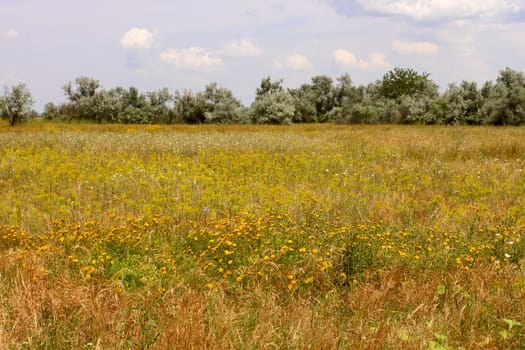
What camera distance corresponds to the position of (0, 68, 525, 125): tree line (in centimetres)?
3534

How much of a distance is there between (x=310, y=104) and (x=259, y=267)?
49.5 metres

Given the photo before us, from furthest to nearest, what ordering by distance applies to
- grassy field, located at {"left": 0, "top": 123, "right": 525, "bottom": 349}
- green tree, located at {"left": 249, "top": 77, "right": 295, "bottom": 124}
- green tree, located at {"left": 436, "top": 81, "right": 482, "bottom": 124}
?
green tree, located at {"left": 249, "top": 77, "right": 295, "bottom": 124}, green tree, located at {"left": 436, "top": 81, "right": 482, "bottom": 124}, grassy field, located at {"left": 0, "top": 123, "right": 525, "bottom": 349}

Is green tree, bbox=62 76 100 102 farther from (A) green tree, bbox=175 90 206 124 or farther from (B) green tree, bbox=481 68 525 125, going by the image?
(B) green tree, bbox=481 68 525 125

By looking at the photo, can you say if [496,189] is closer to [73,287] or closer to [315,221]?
[315,221]

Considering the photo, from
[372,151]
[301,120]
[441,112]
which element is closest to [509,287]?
[372,151]

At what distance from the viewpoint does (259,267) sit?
16.0 feet

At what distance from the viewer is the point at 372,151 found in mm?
14680

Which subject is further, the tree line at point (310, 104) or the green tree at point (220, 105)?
the green tree at point (220, 105)

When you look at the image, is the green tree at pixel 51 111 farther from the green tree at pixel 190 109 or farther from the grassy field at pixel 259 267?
the grassy field at pixel 259 267

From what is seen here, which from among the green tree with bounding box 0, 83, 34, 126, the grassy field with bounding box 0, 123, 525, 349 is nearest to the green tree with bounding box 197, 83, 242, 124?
the green tree with bounding box 0, 83, 34, 126

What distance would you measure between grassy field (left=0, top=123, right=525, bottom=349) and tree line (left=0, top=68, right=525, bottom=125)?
30638mm

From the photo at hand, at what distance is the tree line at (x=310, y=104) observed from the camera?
35344 mm

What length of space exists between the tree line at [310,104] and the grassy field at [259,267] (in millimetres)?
30638

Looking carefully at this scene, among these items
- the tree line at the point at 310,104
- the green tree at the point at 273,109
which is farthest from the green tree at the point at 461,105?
the green tree at the point at 273,109
